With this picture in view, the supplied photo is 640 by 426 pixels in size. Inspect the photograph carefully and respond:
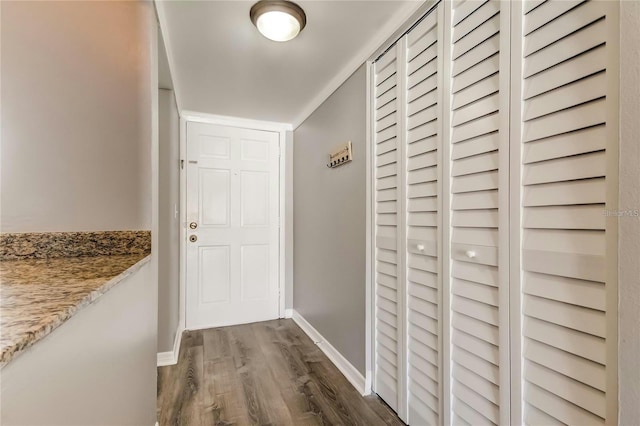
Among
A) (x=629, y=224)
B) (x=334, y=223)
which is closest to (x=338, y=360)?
(x=334, y=223)

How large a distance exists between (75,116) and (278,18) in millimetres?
1013

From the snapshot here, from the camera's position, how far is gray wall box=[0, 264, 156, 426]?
1.46 ft

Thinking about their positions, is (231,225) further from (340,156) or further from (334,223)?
(340,156)

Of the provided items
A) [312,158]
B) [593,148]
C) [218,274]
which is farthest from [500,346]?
[218,274]

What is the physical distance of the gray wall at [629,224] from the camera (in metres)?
0.70

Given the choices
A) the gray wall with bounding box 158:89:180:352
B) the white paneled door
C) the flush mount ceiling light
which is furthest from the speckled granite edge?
the white paneled door

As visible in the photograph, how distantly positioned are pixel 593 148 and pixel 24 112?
1.95 metres

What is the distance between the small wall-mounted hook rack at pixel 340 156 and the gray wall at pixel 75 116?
1.26m

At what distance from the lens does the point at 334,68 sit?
2162 millimetres

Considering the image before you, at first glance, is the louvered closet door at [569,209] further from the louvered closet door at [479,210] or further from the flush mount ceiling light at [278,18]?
the flush mount ceiling light at [278,18]

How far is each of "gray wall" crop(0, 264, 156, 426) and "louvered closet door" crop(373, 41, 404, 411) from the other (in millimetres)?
1221

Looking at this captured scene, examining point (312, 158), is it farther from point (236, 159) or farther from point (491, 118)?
point (491, 118)

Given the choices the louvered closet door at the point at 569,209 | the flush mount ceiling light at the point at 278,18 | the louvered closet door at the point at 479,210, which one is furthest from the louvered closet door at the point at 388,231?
the louvered closet door at the point at 569,209

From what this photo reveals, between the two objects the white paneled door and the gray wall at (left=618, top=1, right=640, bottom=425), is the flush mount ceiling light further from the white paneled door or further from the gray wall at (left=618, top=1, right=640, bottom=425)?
the white paneled door
